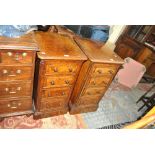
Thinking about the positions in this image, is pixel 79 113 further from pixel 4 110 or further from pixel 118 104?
pixel 4 110

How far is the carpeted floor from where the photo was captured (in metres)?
2.22

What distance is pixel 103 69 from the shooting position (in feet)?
6.83

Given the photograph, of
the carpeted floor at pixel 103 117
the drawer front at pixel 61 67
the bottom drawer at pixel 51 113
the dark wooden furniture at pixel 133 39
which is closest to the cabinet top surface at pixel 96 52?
the drawer front at pixel 61 67

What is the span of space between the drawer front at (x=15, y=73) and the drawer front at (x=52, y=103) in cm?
52

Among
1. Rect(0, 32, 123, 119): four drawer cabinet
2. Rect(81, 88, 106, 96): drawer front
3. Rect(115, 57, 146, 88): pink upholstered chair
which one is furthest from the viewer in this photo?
Rect(115, 57, 146, 88): pink upholstered chair

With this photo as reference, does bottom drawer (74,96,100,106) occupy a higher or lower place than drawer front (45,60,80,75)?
lower

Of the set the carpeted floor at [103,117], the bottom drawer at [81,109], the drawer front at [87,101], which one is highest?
the drawer front at [87,101]

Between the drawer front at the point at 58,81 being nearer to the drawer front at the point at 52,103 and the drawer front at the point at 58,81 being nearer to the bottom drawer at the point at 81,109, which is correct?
the drawer front at the point at 52,103

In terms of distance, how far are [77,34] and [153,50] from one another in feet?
9.24

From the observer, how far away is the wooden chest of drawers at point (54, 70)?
68.1 inches

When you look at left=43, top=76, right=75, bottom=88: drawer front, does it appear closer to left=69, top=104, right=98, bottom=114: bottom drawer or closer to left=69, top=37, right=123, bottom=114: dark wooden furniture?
left=69, top=37, right=123, bottom=114: dark wooden furniture

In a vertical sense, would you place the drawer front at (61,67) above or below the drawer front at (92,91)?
above

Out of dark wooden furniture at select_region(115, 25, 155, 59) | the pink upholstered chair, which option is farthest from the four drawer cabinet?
dark wooden furniture at select_region(115, 25, 155, 59)

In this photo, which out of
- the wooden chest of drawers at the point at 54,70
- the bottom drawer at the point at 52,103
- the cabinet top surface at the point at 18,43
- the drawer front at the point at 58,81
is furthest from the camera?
the bottom drawer at the point at 52,103
